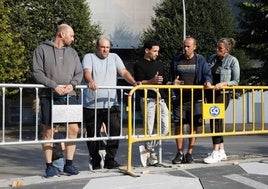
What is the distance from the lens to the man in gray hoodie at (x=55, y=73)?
593cm

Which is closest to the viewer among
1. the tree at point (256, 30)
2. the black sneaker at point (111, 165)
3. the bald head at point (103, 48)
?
the bald head at point (103, 48)

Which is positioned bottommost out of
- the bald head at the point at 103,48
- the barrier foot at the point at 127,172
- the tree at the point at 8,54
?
the barrier foot at the point at 127,172

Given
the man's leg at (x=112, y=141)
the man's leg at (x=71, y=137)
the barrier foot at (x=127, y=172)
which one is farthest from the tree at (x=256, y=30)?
the man's leg at (x=71, y=137)

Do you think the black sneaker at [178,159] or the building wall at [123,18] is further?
the building wall at [123,18]

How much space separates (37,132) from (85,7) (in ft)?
64.3

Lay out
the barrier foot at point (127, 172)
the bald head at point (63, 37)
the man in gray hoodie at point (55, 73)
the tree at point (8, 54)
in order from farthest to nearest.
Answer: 1. the tree at point (8, 54)
2. the barrier foot at point (127, 172)
3. the bald head at point (63, 37)
4. the man in gray hoodie at point (55, 73)

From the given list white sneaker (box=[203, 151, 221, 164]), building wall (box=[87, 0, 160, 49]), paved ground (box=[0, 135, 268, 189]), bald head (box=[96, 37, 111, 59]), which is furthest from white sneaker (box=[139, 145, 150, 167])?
building wall (box=[87, 0, 160, 49])

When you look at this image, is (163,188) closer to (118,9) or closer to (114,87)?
(114,87)

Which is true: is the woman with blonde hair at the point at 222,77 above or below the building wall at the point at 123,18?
below

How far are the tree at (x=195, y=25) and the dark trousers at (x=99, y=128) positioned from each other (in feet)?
62.2

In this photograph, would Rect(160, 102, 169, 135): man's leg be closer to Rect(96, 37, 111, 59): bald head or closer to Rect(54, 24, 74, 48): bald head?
Rect(96, 37, 111, 59): bald head

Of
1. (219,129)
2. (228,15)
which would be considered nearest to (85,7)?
(228,15)

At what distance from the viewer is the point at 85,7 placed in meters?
25.2

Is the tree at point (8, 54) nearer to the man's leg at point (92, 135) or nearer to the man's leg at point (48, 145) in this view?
the man's leg at point (92, 135)
